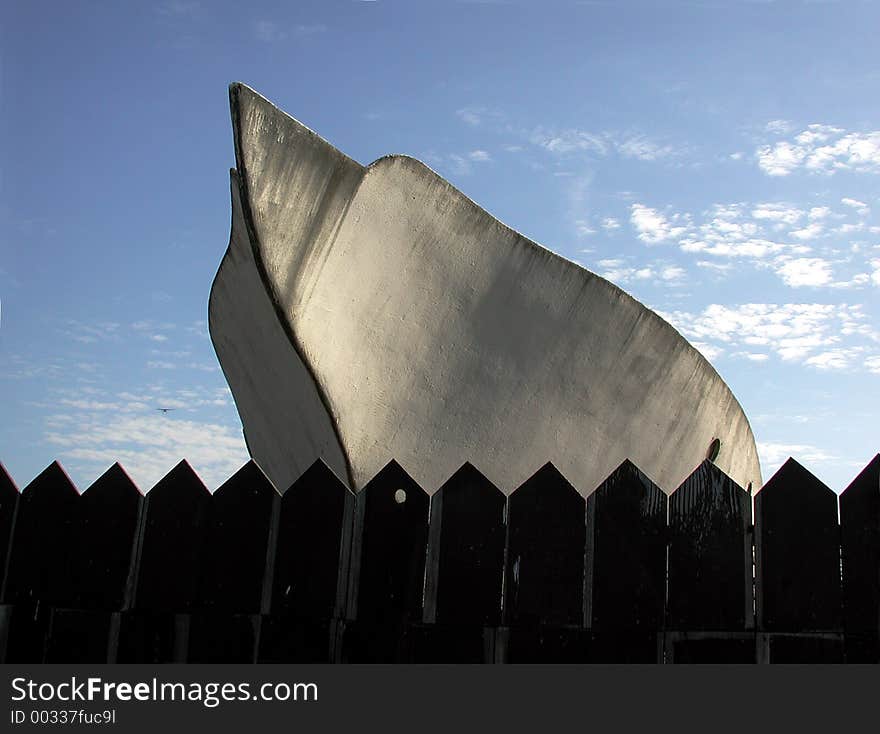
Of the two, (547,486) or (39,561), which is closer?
(547,486)

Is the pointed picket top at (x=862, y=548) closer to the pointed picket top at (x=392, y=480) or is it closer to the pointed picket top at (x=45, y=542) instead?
the pointed picket top at (x=392, y=480)

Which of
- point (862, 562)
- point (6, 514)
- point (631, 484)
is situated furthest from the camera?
point (6, 514)

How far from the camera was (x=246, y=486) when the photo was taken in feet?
9.86

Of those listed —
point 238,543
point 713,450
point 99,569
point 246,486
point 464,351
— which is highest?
point 464,351

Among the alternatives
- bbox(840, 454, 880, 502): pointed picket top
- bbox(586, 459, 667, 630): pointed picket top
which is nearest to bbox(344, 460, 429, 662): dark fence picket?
bbox(586, 459, 667, 630): pointed picket top

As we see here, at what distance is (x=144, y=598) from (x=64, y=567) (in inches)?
12.6

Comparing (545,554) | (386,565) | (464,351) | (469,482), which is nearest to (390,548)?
(386,565)

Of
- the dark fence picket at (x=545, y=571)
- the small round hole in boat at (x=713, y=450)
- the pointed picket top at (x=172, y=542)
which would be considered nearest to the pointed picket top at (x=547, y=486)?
the dark fence picket at (x=545, y=571)

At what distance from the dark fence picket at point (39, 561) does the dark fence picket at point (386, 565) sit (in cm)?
98

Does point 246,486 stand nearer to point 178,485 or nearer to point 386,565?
point 178,485

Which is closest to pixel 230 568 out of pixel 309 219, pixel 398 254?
pixel 309 219

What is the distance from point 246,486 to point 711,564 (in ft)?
4.97

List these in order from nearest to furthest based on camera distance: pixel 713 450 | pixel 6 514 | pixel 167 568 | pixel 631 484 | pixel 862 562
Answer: pixel 862 562, pixel 631 484, pixel 167 568, pixel 6 514, pixel 713 450

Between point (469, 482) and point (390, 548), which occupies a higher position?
point (469, 482)
